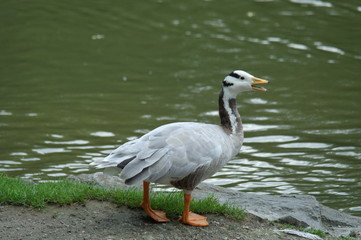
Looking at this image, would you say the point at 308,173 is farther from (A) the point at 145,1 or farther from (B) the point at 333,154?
(A) the point at 145,1

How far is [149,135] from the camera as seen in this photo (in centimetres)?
730

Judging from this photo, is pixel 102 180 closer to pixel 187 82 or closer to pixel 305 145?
pixel 305 145

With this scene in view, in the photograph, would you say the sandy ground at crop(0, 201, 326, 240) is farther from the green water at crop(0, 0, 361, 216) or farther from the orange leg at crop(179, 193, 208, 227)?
the green water at crop(0, 0, 361, 216)

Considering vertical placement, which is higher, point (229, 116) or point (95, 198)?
point (229, 116)

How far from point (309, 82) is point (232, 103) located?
8975 mm

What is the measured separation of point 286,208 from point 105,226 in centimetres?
263

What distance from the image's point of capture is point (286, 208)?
8625 millimetres

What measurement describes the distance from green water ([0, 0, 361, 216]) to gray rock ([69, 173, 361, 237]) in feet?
4.58

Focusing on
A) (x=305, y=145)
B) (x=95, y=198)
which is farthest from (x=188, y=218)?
(x=305, y=145)

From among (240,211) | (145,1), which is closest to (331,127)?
(240,211)

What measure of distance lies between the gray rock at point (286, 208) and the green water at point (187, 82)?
4.58ft

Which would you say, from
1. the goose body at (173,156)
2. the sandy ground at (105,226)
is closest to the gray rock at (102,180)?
the sandy ground at (105,226)

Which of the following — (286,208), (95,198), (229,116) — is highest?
(229,116)

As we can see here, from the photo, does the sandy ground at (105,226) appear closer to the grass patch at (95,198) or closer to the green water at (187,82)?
the grass patch at (95,198)
